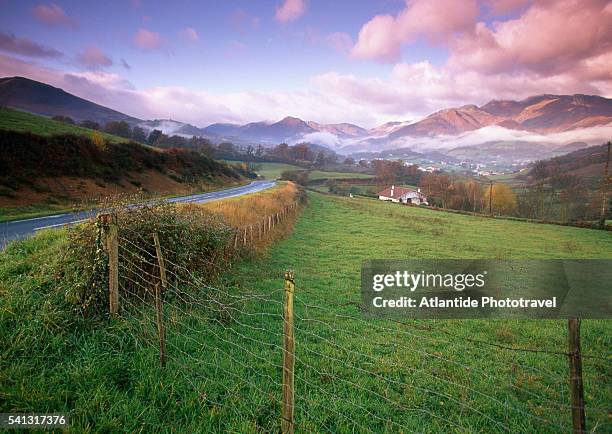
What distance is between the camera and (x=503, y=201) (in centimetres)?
6431

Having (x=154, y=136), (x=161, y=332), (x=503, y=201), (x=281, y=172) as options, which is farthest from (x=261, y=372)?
(x=281, y=172)

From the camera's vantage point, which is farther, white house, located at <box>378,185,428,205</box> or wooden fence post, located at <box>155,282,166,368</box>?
white house, located at <box>378,185,428,205</box>

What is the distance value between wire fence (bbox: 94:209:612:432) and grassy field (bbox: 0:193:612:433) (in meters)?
0.03

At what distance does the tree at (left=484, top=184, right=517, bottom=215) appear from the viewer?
6262cm

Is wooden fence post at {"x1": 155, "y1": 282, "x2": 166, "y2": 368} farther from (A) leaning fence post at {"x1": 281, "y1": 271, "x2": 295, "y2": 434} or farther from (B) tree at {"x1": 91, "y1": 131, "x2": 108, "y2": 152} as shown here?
(B) tree at {"x1": 91, "y1": 131, "x2": 108, "y2": 152}

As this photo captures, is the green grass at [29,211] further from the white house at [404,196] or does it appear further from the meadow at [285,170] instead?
the meadow at [285,170]

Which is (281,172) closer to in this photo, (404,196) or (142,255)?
(404,196)

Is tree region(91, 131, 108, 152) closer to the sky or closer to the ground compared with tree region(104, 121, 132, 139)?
closer to the ground

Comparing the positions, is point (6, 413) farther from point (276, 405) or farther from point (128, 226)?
point (128, 226)

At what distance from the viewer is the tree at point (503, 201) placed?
62.6 m

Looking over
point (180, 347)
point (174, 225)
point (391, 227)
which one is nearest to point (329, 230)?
point (391, 227)

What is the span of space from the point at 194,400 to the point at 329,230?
865 inches

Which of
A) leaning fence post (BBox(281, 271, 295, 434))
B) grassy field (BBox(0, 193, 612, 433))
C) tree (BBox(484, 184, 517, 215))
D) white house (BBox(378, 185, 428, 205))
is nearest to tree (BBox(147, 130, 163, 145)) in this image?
white house (BBox(378, 185, 428, 205))

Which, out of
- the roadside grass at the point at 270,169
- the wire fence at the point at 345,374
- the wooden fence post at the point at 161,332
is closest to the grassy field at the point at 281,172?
the roadside grass at the point at 270,169
